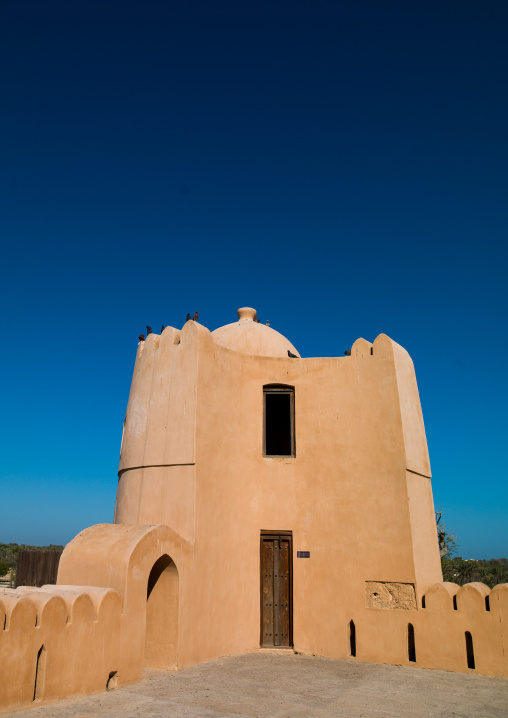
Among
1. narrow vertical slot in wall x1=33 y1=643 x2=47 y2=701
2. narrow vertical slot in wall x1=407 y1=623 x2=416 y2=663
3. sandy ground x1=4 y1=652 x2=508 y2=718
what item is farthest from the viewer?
narrow vertical slot in wall x1=407 y1=623 x2=416 y2=663

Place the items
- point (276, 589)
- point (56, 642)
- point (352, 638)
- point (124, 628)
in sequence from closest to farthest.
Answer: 1. point (56, 642)
2. point (124, 628)
3. point (352, 638)
4. point (276, 589)

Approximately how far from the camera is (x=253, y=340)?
13.8 meters

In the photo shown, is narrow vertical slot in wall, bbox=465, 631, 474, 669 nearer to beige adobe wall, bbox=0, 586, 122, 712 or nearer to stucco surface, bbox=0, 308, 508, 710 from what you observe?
stucco surface, bbox=0, 308, 508, 710

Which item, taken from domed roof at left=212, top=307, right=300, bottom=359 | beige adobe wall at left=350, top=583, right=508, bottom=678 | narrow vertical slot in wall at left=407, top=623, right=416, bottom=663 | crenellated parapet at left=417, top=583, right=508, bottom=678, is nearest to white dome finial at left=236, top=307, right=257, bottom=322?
domed roof at left=212, top=307, right=300, bottom=359

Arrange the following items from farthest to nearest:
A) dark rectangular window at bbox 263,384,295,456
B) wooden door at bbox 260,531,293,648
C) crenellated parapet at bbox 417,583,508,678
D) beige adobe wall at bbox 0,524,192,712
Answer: dark rectangular window at bbox 263,384,295,456 → wooden door at bbox 260,531,293,648 → crenellated parapet at bbox 417,583,508,678 → beige adobe wall at bbox 0,524,192,712

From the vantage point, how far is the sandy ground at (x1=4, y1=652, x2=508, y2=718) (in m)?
7.03

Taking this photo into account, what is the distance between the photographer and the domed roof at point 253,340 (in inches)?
536

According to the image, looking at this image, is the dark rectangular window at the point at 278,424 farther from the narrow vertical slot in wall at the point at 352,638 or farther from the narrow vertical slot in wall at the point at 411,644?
the narrow vertical slot in wall at the point at 411,644

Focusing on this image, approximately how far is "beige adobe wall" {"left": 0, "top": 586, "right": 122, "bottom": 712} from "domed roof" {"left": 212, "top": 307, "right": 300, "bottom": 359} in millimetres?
6865

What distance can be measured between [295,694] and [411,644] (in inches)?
122

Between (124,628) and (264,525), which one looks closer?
(124,628)

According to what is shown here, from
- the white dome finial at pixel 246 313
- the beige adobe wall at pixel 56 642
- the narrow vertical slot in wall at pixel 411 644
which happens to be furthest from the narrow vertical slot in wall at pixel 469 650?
the white dome finial at pixel 246 313

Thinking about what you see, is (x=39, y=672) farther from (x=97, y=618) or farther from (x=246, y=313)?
(x=246, y=313)

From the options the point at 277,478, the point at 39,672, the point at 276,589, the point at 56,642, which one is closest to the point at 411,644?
the point at 276,589
